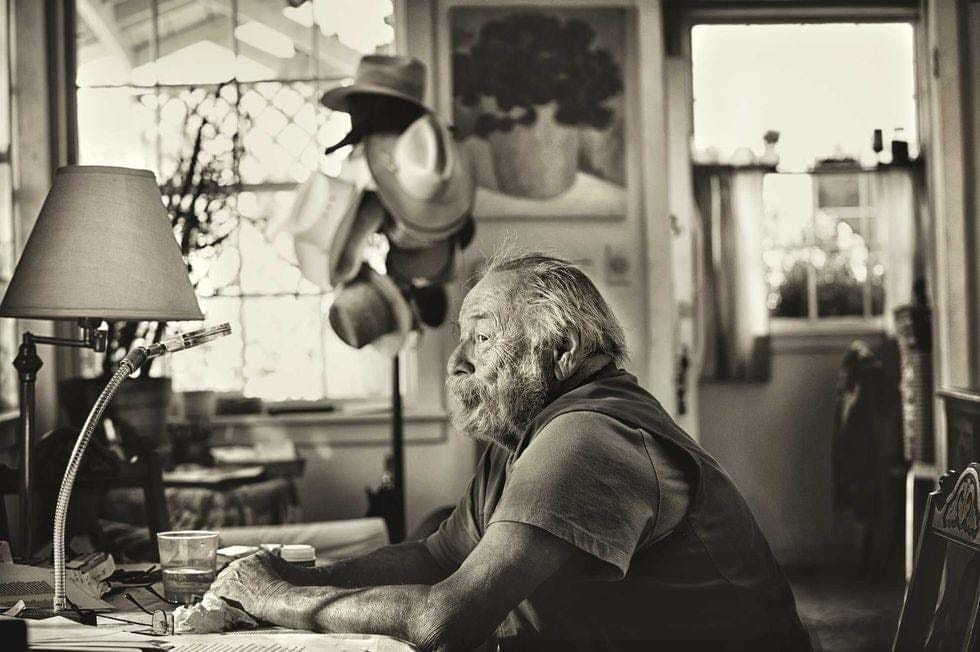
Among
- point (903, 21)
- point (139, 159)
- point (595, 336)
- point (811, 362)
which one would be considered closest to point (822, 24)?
point (903, 21)

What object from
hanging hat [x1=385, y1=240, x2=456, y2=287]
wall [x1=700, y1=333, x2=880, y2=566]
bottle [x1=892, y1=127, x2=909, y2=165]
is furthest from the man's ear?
bottle [x1=892, y1=127, x2=909, y2=165]

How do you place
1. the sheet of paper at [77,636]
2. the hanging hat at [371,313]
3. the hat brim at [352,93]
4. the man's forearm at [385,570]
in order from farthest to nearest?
the hanging hat at [371,313]
the hat brim at [352,93]
the man's forearm at [385,570]
the sheet of paper at [77,636]

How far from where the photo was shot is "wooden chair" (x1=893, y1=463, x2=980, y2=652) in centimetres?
157

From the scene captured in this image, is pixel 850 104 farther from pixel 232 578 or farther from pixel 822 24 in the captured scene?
pixel 232 578

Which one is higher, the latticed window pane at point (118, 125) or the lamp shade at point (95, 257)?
the latticed window pane at point (118, 125)

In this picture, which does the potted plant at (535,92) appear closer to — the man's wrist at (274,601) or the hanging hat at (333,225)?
the hanging hat at (333,225)

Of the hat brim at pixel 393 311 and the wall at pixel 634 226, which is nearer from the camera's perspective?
the hat brim at pixel 393 311

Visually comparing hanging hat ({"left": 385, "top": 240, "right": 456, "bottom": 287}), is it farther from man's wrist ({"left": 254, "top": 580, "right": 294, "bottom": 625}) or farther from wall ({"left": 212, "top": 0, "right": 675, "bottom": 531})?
man's wrist ({"left": 254, "top": 580, "right": 294, "bottom": 625})

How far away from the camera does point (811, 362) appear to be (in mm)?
6020

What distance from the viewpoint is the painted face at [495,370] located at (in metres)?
1.82

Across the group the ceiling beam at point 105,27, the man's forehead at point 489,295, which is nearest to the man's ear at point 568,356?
the man's forehead at point 489,295

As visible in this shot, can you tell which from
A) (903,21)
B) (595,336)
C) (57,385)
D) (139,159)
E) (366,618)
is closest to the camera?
(366,618)

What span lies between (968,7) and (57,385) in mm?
4458

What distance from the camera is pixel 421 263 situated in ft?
15.1
